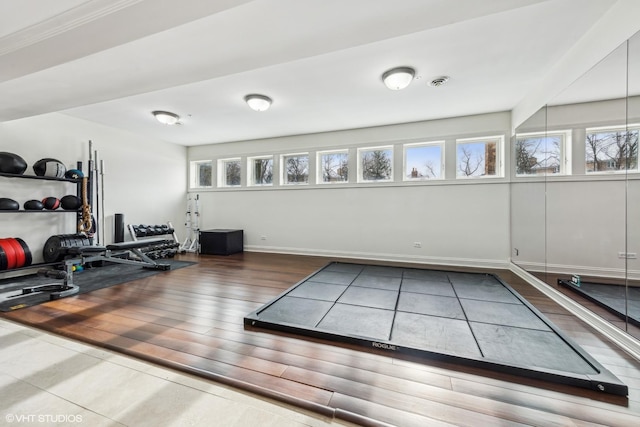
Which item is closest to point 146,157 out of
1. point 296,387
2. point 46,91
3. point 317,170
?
point 46,91

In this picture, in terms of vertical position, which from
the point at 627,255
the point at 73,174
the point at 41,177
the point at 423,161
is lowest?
the point at 627,255

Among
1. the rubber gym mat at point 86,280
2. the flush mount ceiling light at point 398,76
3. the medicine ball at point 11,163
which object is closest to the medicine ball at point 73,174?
the medicine ball at point 11,163

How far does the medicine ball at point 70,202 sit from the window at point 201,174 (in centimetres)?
285

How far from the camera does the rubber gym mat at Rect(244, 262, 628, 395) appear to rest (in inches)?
69.0

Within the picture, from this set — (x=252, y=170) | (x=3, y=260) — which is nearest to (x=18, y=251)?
(x=3, y=260)

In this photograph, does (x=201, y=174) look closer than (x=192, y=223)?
No

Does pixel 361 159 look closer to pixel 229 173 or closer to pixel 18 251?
pixel 229 173

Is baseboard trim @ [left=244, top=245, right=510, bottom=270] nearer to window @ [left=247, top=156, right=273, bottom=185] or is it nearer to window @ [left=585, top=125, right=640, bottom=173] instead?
window @ [left=247, top=156, right=273, bottom=185]

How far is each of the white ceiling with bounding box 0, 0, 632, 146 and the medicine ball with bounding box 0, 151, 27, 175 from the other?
587mm

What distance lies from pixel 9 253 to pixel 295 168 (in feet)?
16.1

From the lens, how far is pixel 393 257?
525cm

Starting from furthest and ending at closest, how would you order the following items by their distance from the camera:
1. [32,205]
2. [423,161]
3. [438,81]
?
[423,161] < [32,205] < [438,81]

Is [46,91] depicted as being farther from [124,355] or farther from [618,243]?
[618,243]

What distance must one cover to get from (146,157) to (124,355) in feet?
17.9
